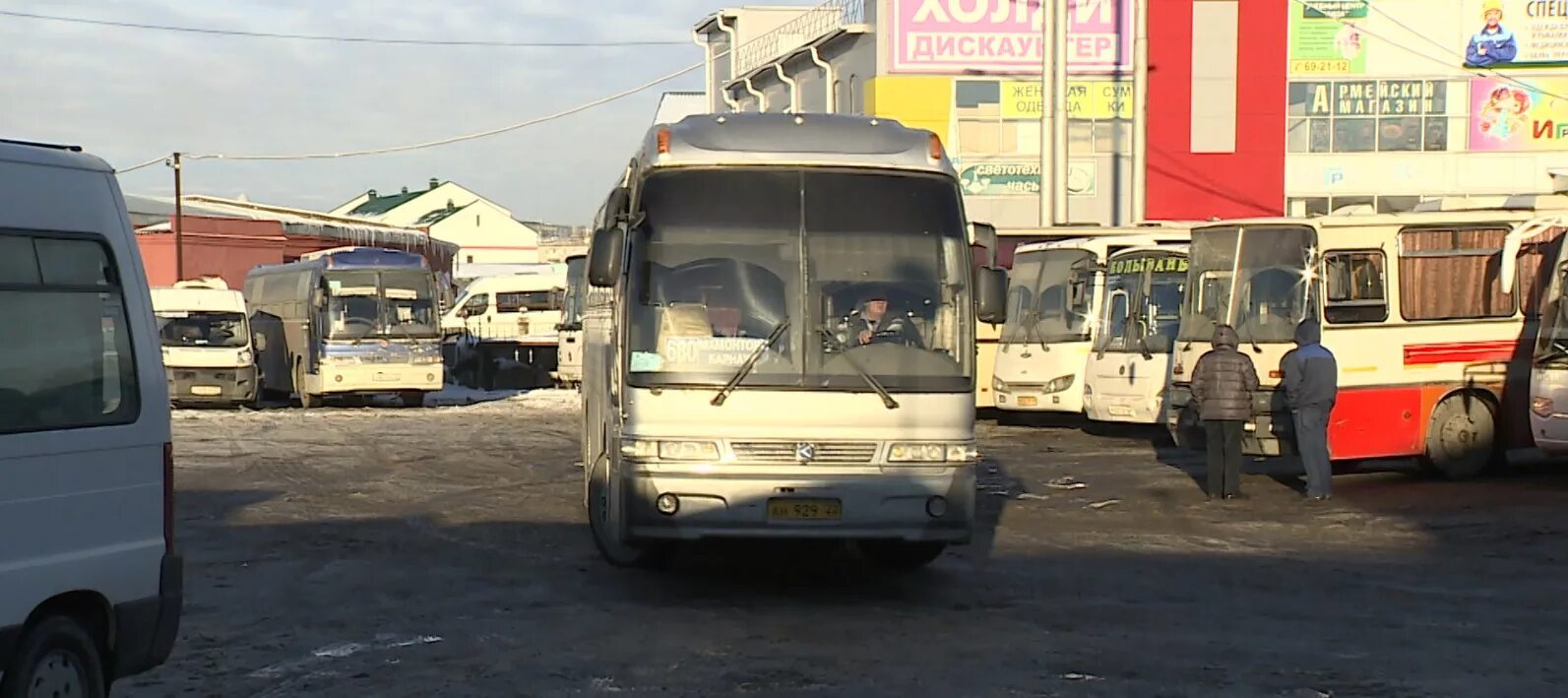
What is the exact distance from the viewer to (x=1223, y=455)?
17312 millimetres

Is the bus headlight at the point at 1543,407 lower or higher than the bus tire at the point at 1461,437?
higher

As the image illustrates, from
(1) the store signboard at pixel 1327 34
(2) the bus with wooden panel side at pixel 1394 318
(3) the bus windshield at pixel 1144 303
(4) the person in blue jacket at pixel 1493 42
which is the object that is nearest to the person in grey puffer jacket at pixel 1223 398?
(2) the bus with wooden panel side at pixel 1394 318

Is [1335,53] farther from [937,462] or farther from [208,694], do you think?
[208,694]

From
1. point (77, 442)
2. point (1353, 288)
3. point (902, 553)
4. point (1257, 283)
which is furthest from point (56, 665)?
point (1353, 288)

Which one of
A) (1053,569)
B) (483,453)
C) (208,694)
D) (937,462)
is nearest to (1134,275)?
(483,453)

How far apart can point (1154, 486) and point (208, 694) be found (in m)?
12.2

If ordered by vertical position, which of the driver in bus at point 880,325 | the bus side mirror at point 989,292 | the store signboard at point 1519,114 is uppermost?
the store signboard at point 1519,114

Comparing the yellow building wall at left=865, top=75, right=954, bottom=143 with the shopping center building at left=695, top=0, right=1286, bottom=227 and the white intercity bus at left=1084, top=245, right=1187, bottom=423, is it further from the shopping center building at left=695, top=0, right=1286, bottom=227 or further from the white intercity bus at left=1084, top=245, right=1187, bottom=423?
the white intercity bus at left=1084, top=245, right=1187, bottom=423

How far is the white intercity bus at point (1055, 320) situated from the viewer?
2506cm

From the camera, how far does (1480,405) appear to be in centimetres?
1855

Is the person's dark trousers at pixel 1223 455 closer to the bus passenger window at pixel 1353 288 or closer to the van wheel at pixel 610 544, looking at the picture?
the bus passenger window at pixel 1353 288

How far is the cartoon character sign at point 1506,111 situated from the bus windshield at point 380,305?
29.9 metres

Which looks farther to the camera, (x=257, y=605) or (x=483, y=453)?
(x=483, y=453)

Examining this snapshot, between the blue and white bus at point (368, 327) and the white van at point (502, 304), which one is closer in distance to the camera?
the blue and white bus at point (368, 327)
